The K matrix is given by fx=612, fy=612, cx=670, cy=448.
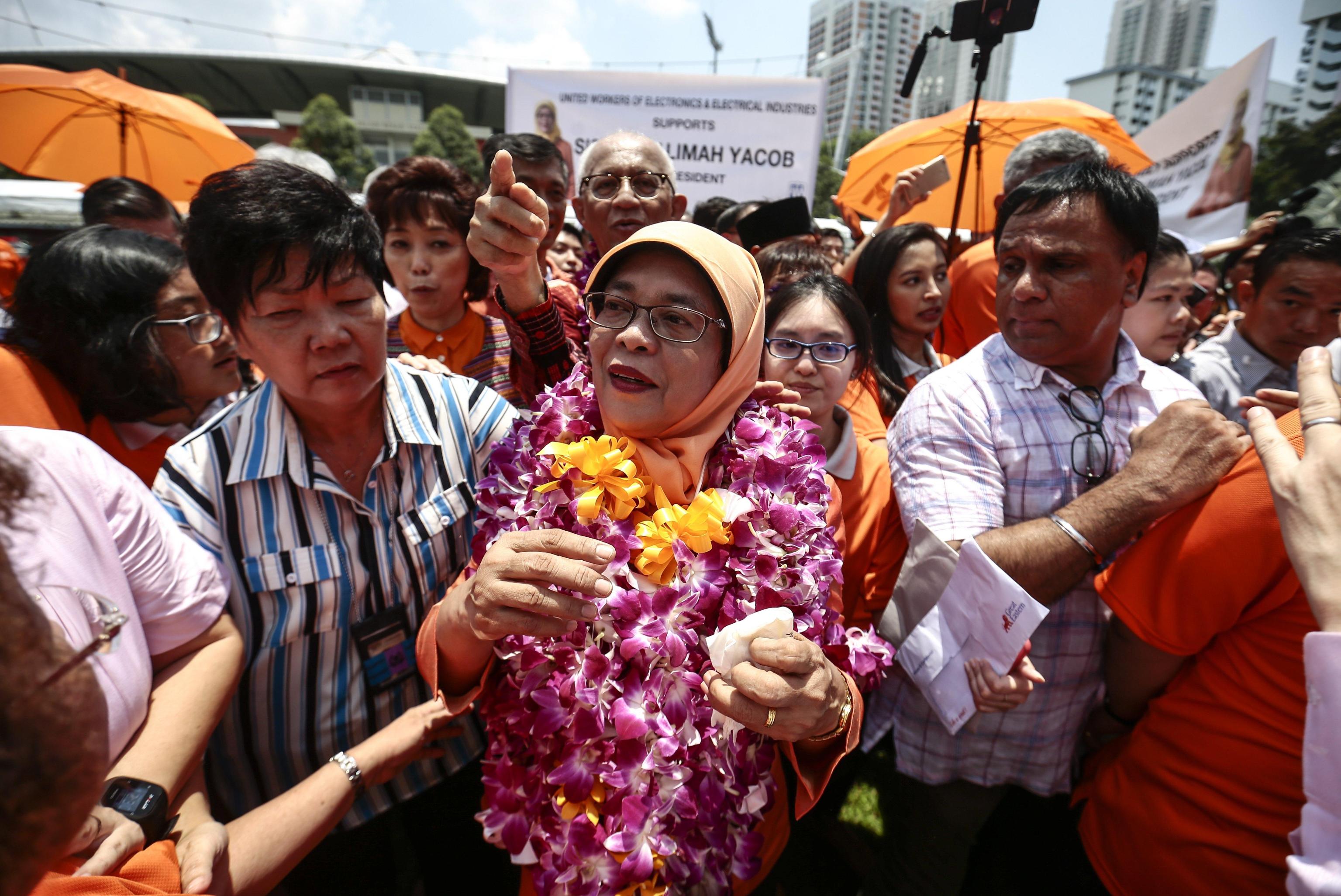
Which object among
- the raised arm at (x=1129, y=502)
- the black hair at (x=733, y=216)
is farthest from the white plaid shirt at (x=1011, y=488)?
the black hair at (x=733, y=216)

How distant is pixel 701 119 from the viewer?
6.27m

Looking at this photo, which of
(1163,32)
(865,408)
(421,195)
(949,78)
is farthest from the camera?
(1163,32)

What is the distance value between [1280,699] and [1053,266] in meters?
1.33

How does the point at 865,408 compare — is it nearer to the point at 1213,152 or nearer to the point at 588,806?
the point at 588,806

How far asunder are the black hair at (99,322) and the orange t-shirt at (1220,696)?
10.0 feet

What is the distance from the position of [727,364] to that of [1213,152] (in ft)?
22.5

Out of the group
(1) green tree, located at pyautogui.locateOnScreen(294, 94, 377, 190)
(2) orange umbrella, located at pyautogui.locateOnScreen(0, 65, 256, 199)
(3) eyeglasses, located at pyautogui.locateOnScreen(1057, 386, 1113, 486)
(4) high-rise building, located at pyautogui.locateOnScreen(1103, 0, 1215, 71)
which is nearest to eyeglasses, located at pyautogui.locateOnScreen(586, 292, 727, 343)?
(3) eyeglasses, located at pyautogui.locateOnScreen(1057, 386, 1113, 486)

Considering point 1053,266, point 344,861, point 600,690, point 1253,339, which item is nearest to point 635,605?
point 600,690

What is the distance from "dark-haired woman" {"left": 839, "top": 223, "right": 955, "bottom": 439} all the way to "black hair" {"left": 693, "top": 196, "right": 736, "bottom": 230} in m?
2.54

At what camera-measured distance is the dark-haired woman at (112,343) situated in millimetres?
1954

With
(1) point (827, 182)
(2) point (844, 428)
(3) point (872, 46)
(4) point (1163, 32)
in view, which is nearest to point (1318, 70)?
(1) point (827, 182)

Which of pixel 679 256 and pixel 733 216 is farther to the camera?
pixel 733 216

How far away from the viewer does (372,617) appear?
5.98ft

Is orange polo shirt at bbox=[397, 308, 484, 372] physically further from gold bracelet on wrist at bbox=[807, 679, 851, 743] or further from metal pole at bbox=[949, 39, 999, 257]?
metal pole at bbox=[949, 39, 999, 257]
